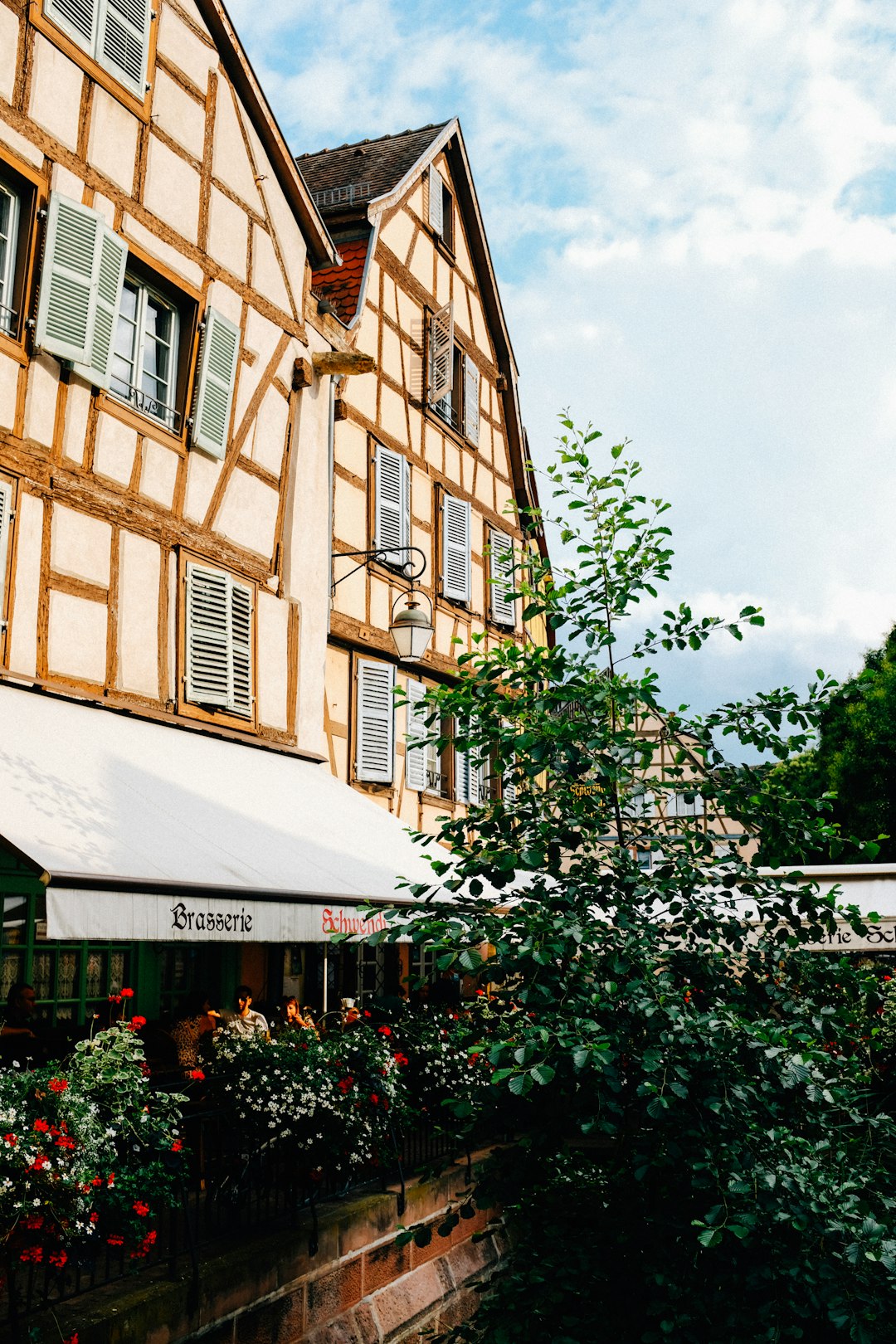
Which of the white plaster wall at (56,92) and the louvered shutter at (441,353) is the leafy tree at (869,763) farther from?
the white plaster wall at (56,92)

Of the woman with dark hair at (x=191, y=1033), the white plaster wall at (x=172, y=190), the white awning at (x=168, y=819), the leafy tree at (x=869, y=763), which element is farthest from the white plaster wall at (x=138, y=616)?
the leafy tree at (x=869, y=763)

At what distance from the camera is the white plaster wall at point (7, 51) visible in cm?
888

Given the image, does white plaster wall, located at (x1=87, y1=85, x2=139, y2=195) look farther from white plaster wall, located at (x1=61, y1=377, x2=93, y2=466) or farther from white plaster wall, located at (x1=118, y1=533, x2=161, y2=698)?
white plaster wall, located at (x1=118, y1=533, x2=161, y2=698)

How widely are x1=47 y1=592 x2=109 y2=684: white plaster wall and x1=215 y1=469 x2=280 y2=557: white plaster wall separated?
1923mm

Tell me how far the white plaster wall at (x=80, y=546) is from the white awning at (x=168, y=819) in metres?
1.02

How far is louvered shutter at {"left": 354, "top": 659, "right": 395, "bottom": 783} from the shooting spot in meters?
14.2

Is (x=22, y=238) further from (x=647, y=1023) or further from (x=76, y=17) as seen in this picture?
(x=647, y=1023)

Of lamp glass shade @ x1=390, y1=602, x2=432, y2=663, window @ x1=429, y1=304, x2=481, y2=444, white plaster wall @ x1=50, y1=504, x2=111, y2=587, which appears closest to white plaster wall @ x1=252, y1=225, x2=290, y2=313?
lamp glass shade @ x1=390, y1=602, x2=432, y2=663

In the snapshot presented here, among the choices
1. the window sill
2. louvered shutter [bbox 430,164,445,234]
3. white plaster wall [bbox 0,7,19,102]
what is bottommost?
the window sill

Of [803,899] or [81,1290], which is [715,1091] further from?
[81,1290]

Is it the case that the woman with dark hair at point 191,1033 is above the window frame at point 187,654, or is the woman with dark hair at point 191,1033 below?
below

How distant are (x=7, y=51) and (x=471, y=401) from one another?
9800 millimetres

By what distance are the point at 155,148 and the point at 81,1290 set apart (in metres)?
8.72

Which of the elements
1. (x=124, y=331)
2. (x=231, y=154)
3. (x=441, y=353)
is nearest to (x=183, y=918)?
(x=124, y=331)
